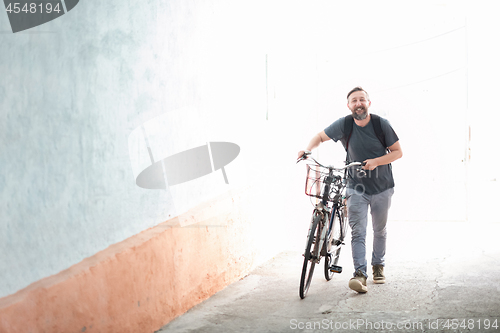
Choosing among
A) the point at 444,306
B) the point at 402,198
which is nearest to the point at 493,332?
the point at 444,306

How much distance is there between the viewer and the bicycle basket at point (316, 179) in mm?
4109

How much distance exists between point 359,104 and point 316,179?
0.75 meters

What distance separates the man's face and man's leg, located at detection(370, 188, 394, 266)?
705 mm

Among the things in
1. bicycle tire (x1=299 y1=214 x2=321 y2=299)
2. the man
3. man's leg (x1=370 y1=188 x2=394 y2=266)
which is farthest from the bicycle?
man's leg (x1=370 y1=188 x2=394 y2=266)

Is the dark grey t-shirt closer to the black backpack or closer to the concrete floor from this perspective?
the black backpack

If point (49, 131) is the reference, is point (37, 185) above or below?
below

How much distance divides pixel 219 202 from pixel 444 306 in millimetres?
2015

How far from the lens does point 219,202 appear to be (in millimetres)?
4395

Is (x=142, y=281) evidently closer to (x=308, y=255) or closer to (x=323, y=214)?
(x=308, y=255)

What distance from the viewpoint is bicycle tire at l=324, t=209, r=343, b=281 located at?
13.8 feet

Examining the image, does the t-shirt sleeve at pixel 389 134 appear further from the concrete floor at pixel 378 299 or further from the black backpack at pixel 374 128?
the concrete floor at pixel 378 299

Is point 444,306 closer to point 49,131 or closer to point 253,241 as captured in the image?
point 253,241

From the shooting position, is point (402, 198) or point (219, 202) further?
point (402, 198)

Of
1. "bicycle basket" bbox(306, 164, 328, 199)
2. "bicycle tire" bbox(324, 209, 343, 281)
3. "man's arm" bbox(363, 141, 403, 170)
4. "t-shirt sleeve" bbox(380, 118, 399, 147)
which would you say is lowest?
"bicycle tire" bbox(324, 209, 343, 281)
